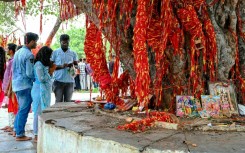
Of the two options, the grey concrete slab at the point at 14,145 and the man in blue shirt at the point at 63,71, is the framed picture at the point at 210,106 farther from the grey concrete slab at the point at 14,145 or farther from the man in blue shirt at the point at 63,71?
the man in blue shirt at the point at 63,71

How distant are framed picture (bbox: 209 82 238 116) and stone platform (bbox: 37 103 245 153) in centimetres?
66

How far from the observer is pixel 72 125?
3.20 meters

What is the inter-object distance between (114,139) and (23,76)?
110 inches

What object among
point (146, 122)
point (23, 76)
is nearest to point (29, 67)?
point (23, 76)

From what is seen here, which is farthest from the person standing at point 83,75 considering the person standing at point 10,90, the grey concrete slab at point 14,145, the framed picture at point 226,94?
the framed picture at point 226,94

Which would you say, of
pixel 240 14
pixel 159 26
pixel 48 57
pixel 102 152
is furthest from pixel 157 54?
pixel 48 57

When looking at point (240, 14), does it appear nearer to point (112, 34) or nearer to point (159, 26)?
point (159, 26)

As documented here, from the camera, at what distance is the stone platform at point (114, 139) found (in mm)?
2316

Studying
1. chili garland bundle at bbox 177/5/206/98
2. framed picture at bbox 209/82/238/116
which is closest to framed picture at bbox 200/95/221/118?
framed picture at bbox 209/82/238/116

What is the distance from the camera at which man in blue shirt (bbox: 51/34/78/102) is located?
232 inches

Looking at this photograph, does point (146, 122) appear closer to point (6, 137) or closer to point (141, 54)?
point (141, 54)

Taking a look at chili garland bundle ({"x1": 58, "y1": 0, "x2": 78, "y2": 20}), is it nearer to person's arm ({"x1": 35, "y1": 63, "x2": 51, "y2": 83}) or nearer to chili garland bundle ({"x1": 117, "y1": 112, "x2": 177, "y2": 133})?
person's arm ({"x1": 35, "y1": 63, "x2": 51, "y2": 83})

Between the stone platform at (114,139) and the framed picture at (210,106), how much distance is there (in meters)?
0.54

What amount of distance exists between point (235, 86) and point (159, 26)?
3.54ft
